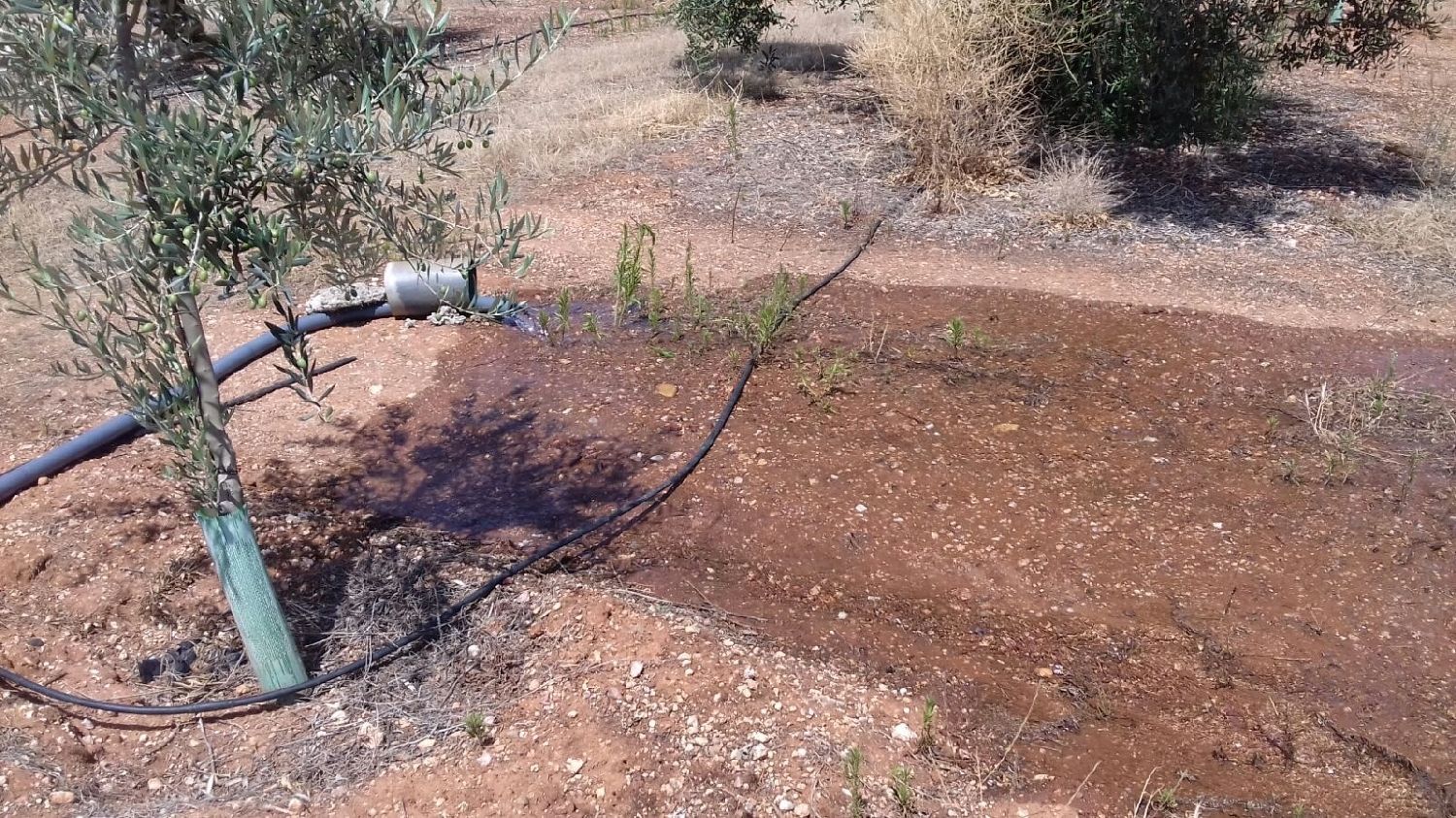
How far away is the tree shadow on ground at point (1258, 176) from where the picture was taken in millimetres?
7230

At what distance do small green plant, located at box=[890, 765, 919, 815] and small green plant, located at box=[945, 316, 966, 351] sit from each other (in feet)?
8.86

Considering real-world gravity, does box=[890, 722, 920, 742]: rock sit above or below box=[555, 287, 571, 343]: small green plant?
below

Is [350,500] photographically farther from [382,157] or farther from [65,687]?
[382,157]

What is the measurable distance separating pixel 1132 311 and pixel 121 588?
498 cm

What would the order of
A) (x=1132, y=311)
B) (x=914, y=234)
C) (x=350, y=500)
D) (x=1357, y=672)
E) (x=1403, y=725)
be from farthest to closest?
(x=914, y=234) → (x=1132, y=311) → (x=350, y=500) → (x=1357, y=672) → (x=1403, y=725)

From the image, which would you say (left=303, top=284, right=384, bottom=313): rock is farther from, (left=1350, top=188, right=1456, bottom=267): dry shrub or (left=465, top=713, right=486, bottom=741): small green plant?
(left=1350, top=188, right=1456, bottom=267): dry shrub

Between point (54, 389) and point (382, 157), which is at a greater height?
point (382, 157)

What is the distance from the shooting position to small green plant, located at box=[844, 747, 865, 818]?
276cm

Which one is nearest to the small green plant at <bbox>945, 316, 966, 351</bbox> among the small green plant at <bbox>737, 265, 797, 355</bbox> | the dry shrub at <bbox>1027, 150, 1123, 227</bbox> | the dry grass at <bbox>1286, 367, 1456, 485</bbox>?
the small green plant at <bbox>737, 265, 797, 355</bbox>

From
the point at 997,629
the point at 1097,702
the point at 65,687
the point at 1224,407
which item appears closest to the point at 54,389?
the point at 65,687

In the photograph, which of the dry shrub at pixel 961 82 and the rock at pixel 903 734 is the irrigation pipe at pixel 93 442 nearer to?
the rock at pixel 903 734

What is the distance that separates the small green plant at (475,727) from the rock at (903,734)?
46.6 inches

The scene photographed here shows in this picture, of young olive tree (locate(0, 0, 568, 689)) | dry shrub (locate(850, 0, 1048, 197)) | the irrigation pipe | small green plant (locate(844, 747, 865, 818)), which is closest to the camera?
young olive tree (locate(0, 0, 568, 689))

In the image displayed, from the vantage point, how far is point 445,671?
3.33 meters
